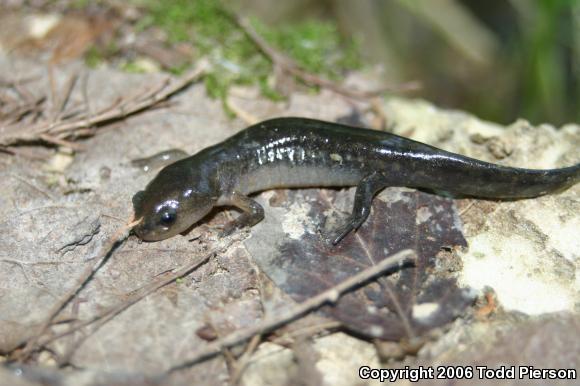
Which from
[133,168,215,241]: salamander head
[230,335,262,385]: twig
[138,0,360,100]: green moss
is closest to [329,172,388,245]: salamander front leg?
[230,335,262,385]: twig

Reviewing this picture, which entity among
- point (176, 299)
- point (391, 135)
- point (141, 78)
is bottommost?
point (176, 299)

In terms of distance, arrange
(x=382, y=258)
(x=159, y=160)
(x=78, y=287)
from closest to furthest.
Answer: (x=78, y=287)
(x=382, y=258)
(x=159, y=160)

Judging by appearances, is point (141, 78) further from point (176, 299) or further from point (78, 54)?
point (176, 299)

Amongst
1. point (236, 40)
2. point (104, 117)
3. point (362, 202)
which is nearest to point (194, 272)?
point (362, 202)

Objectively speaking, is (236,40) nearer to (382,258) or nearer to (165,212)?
(165,212)

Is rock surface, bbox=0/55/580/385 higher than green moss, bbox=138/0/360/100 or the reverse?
the reverse

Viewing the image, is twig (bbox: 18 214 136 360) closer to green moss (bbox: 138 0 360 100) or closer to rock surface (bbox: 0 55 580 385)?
rock surface (bbox: 0 55 580 385)

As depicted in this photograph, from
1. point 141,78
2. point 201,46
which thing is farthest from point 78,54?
point 201,46
